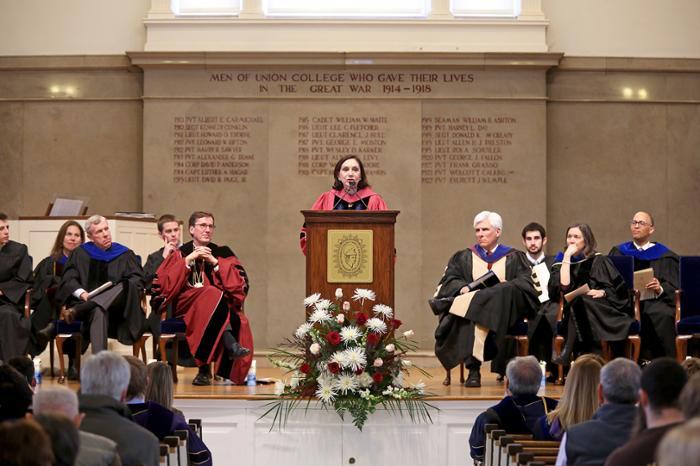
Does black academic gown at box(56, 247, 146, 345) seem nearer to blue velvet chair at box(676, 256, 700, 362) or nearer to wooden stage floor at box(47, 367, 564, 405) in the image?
wooden stage floor at box(47, 367, 564, 405)

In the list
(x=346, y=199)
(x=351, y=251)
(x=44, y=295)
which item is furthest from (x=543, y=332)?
(x=44, y=295)

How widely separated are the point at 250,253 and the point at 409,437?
208 inches

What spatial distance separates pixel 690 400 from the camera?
12.6 feet

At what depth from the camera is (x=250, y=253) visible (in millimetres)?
13141

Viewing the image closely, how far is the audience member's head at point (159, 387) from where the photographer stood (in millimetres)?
6094

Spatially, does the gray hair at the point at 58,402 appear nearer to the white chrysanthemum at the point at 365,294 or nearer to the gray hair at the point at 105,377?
the gray hair at the point at 105,377

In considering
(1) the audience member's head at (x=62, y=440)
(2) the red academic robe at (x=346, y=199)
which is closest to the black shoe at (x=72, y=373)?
(2) the red academic robe at (x=346, y=199)

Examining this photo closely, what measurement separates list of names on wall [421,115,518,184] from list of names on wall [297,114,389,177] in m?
0.54

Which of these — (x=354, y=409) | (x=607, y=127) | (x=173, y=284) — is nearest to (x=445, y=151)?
(x=607, y=127)

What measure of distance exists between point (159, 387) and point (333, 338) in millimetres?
2089

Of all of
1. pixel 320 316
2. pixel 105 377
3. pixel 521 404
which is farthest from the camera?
pixel 320 316

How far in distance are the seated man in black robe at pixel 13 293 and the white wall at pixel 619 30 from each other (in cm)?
661

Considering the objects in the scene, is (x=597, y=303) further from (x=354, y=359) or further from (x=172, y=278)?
(x=172, y=278)

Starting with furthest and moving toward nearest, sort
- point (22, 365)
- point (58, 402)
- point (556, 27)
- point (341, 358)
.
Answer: point (556, 27) → point (341, 358) → point (22, 365) → point (58, 402)
